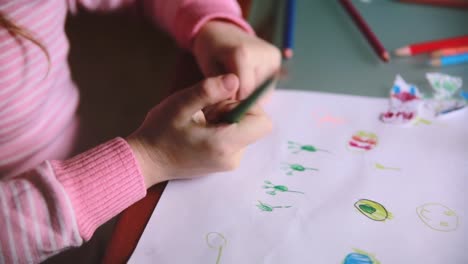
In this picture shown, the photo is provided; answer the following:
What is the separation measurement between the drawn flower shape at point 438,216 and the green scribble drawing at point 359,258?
6cm

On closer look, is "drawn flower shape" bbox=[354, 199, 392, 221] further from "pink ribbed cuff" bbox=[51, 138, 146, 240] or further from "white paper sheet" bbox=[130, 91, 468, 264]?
"pink ribbed cuff" bbox=[51, 138, 146, 240]

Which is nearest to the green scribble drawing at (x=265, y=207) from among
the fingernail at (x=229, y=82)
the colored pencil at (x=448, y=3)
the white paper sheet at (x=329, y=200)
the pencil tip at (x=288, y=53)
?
the white paper sheet at (x=329, y=200)

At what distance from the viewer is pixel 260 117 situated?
0.39m

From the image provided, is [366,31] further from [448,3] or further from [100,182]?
[100,182]

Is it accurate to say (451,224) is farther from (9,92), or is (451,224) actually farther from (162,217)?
(9,92)

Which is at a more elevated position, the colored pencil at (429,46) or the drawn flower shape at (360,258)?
the colored pencil at (429,46)

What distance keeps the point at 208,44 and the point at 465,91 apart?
286mm

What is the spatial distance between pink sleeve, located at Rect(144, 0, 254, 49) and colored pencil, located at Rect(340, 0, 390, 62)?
0.45ft

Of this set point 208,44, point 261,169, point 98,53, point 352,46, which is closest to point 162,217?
point 261,169

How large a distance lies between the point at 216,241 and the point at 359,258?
109mm

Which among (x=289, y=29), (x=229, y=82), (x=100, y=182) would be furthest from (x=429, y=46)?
(x=100, y=182)

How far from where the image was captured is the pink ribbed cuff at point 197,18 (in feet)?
1.60

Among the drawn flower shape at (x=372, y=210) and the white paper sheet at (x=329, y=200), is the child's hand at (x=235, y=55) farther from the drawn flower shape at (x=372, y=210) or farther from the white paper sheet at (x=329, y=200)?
the drawn flower shape at (x=372, y=210)

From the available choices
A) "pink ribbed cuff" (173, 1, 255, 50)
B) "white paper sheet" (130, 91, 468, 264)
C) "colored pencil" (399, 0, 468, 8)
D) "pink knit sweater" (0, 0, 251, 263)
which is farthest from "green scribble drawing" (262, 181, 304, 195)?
"colored pencil" (399, 0, 468, 8)
